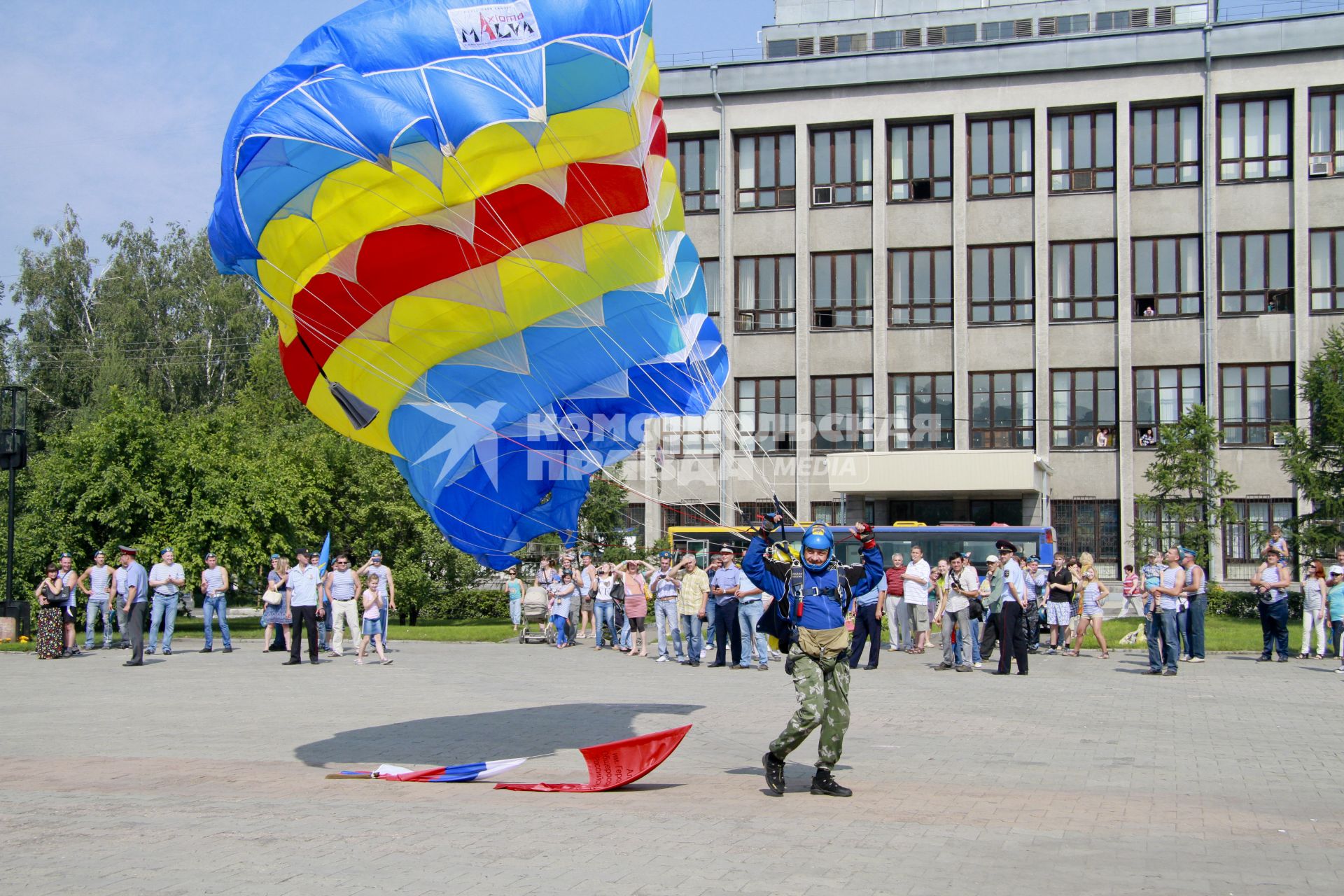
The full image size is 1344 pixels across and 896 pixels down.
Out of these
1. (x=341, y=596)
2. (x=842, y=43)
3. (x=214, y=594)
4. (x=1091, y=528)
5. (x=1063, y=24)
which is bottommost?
(x=214, y=594)

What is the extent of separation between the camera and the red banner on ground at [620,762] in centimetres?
819

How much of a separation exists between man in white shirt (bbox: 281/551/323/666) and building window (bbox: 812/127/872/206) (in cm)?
2509

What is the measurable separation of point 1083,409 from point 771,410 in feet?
31.7

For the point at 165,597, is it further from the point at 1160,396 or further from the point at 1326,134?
the point at 1326,134

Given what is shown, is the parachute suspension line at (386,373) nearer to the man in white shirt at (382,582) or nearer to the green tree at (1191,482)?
the man in white shirt at (382,582)

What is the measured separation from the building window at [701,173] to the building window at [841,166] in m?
3.21

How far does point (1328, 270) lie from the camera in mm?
35281

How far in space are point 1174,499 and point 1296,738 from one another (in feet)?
75.1

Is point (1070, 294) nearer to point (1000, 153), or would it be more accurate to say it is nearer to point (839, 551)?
point (1000, 153)

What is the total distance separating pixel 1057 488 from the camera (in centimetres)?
3659

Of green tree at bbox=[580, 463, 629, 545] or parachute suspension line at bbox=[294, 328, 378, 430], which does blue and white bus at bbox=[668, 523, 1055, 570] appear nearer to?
green tree at bbox=[580, 463, 629, 545]

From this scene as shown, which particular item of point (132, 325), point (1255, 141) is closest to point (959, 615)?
point (1255, 141)

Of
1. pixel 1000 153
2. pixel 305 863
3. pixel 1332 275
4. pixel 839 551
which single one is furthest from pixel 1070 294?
pixel 305 863

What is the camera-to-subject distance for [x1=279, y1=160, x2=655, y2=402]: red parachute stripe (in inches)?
319
